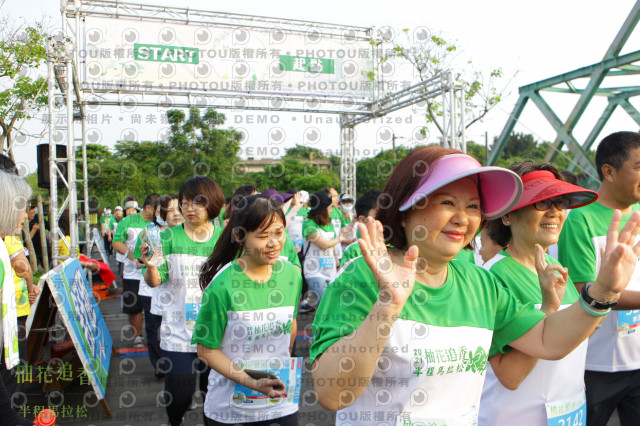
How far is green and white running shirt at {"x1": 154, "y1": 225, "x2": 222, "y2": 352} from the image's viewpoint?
3412 millimetres

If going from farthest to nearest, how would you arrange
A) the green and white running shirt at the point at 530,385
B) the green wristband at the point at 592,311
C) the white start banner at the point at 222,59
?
the white start banner at the point at 222,59 → the green and white running shirt at the point at 530,385 → the green wristband at the point at 592,311

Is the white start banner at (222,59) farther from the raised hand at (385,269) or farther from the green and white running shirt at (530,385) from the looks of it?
the raised hand at (385,269)

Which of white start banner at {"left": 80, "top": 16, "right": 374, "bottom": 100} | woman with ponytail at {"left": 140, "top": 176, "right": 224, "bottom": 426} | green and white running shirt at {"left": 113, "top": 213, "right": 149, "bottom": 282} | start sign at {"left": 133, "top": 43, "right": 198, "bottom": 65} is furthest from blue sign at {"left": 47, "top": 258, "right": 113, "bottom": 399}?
start sign at {"left": 133, "top": 43, "right": 198, "bottom": 65}

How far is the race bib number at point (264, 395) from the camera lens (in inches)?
90.6

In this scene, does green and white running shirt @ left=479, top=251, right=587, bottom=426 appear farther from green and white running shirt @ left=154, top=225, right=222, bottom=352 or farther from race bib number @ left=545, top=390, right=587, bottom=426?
green and white running shirt @ left=154, top=225, right=222, bottom=352

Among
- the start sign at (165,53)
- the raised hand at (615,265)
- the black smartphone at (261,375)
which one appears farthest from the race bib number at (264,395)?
the start sign at (165,53)

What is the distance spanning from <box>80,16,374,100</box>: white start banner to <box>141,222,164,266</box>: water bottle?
7.93 m

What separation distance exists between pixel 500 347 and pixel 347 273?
0.67m

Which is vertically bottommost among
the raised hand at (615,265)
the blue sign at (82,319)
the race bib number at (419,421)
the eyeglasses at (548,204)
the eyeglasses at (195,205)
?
the blue sign at (82,319)

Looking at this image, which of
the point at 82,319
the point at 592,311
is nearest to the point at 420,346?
the point at 592,311

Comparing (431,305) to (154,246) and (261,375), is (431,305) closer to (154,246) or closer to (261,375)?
(261,375)

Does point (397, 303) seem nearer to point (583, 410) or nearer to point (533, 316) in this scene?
point (533, 316)

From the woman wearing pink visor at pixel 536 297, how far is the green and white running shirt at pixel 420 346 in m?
0.27

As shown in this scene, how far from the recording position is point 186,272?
349 cm
